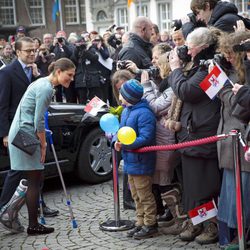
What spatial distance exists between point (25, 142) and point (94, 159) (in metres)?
2.36

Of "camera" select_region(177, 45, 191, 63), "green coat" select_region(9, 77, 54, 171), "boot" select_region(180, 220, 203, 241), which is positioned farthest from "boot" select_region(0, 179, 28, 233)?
"camera" select_region(177, 45, 191, 63)

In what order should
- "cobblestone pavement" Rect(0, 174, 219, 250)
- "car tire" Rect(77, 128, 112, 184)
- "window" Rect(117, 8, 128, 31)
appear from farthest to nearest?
"window" Rect(117, 8, 128, 31)
"car tire" Rect(77, 128, 112, 184)
"cobblestone pavement" Rect(0, 174, 219, 250)

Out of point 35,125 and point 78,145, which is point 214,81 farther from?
point 78,145

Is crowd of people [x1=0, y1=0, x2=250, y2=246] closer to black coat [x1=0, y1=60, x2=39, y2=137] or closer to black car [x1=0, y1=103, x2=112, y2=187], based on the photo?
black coat [x1=0, y1=60, x2=39, y2=137]

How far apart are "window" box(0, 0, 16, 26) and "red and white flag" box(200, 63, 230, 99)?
133 feet

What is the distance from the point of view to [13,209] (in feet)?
A: 19.6

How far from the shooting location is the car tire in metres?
7.80

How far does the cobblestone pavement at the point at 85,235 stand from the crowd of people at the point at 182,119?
0.12 metres

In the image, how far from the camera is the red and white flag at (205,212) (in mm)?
5270

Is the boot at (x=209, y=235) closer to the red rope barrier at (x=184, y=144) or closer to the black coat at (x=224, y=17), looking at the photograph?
the red rope barrier at (x=184, y=144)

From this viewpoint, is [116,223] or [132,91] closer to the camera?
[132,91]

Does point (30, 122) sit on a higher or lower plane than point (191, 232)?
higher

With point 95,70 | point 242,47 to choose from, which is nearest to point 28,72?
point 242,47

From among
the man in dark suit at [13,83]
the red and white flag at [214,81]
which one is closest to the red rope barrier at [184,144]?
the red and white flag at [214,81]
